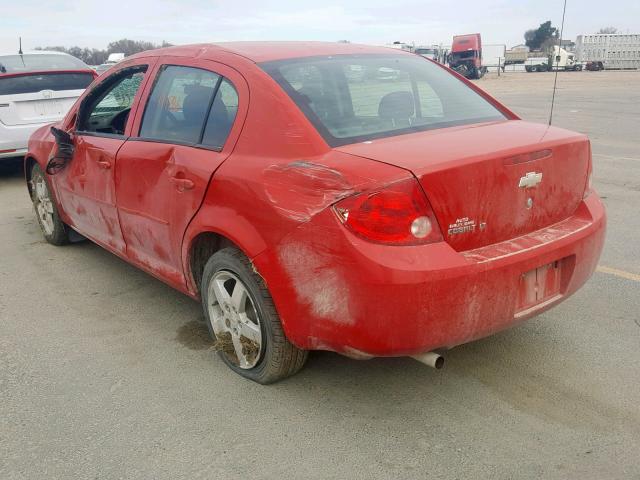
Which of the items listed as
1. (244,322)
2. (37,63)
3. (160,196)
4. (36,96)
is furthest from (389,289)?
(37,63)

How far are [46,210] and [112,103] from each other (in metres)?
1.57

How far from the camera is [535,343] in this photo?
11.6 feet

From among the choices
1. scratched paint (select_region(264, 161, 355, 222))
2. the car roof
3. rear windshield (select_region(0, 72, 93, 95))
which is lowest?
scratched paint (select_region(264, 161, 355, 222))

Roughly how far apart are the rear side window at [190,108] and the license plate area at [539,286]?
157 cm

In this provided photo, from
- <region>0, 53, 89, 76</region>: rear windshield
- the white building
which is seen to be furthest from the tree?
<region>0, 53, 89, 76</region>: rear windshield

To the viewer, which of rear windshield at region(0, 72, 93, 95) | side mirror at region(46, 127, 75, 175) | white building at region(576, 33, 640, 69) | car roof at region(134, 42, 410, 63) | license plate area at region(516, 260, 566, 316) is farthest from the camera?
white building at region(576, 33, 640, 69)

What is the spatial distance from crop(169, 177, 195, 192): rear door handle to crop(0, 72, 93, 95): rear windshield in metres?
5.64

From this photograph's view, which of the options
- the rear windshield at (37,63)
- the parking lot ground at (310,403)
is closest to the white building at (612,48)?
the rear windshield at (37,63)

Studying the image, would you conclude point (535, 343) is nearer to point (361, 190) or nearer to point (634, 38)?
point (361, 190)

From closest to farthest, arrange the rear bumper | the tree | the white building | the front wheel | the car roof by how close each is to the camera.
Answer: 1. the rear bumper
2. the front wheel
3. the car roof
4. the white building
5. the tree

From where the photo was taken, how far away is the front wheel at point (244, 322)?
292cm

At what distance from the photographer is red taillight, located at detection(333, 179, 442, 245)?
248 centimetres

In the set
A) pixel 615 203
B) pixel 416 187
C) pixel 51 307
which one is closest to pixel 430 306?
pixel 416 187

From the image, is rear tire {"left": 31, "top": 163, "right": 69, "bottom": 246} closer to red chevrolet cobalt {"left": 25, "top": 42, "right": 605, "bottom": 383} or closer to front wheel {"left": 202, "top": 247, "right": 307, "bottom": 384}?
red chevrolet cobalt {"left": 25, "top": 42, "right": 605, "bottom": 383}
